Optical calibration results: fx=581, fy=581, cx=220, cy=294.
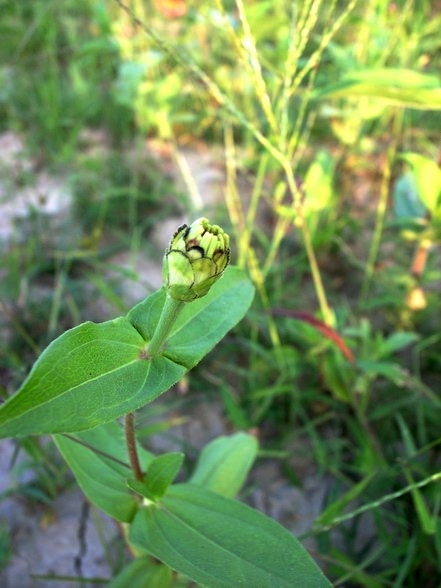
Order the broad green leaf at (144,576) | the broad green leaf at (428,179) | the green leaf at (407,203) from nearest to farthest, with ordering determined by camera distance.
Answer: the broad green leaf at (144,576) → the broad green leaf at (428,179) → the green leaf at (407,203)

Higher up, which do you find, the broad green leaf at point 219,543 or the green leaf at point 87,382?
the green leaf at point 87,382

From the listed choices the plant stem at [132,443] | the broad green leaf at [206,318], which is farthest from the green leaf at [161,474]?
the broad green leaf at [206,318]

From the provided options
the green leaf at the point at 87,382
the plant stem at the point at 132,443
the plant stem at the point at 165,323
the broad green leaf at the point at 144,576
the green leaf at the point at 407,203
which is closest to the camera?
the green leaf at the point at 87,382

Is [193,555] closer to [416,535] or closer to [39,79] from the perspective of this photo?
[416,535]

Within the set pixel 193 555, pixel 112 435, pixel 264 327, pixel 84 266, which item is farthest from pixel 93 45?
pixel 193 555

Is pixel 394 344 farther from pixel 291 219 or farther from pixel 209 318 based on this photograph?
pixel 209 318

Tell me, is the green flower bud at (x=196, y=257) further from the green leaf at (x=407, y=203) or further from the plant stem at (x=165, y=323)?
the green leaf at (x=407, y=203)

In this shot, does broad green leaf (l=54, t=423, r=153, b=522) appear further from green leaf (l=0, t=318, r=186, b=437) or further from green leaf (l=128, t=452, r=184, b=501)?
green leaf (l=0, t=318, r=186, b=437)
